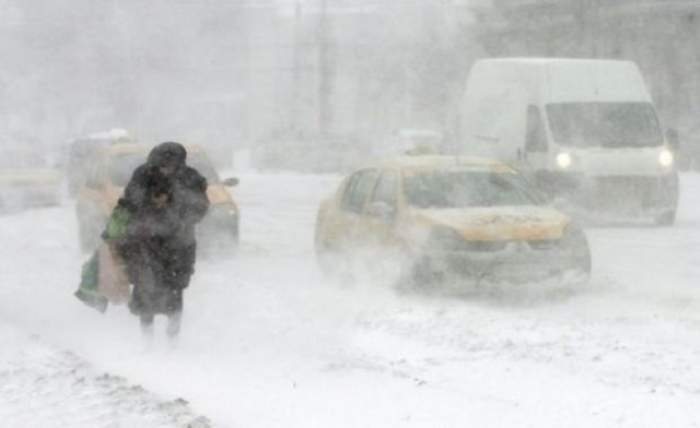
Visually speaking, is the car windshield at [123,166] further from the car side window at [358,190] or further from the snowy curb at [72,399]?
the snowy curb at [72,399]

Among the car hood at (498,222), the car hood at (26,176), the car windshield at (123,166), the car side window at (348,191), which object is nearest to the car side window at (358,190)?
the car side window at (348,191)

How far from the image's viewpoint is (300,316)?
36.0 feet

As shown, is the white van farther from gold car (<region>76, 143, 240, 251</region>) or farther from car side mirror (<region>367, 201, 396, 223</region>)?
Result: car side mirror (<region>367, 201, 396, 223</region>)

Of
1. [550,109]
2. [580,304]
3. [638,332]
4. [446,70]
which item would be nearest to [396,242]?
[580,304]

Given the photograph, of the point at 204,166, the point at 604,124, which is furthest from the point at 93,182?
the point at 604,124

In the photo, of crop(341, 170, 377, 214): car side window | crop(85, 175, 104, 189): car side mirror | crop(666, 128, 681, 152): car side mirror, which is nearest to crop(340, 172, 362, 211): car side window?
crop(341, 170, 377, 214): car side window

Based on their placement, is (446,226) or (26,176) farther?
(26,176)

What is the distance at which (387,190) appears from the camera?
12.7 metres

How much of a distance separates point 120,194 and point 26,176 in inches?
371

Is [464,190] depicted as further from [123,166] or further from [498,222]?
[123,166]

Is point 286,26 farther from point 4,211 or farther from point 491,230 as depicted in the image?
point 4,211

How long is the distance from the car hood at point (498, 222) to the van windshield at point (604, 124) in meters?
6.98

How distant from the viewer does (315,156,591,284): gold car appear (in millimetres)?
11477

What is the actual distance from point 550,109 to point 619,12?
643 cm
